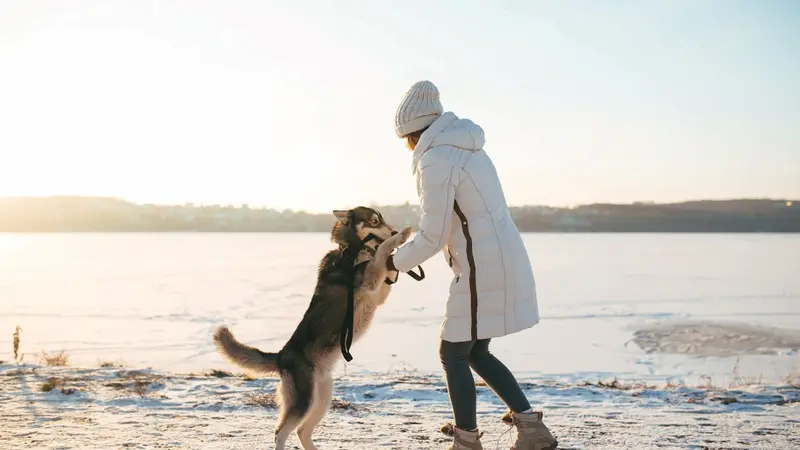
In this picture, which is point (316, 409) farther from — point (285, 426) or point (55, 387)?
point (55, 387)

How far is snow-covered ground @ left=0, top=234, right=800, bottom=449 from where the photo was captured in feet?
19.1

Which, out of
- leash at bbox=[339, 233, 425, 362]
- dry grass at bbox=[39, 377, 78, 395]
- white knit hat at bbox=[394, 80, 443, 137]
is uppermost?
white knit hat at bbox=[394, 80, 443, 137]

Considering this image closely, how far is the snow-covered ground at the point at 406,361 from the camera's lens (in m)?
5.83

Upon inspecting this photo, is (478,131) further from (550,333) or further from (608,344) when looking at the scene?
(550,333)

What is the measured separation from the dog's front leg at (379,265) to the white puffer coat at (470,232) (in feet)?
2.16

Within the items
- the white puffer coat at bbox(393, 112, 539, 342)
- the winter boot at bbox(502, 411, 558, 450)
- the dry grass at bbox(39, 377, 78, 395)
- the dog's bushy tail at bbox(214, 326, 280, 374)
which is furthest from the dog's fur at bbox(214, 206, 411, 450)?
the dry grass at bbox(39, 377, 78, 395)

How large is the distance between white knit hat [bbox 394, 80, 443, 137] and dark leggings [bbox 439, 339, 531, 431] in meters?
1.42

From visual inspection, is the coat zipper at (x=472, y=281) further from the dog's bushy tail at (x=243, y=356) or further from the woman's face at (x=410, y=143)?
the dog's bushy tail at (x=243, y=356)

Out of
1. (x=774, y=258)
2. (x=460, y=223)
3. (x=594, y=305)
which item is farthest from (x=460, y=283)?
(x=774, y=258)

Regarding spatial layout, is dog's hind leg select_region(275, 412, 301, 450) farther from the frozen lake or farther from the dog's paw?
the frozen lake

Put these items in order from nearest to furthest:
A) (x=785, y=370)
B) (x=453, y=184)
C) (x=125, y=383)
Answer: (x=453, y=184), (x=125, y=383), (x=785, y=370)

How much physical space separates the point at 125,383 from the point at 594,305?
15.4 metres

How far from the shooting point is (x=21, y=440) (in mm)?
5586

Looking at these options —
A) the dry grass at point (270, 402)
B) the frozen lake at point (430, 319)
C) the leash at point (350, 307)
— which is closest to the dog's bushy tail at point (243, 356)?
the leash at point (350, 307)
